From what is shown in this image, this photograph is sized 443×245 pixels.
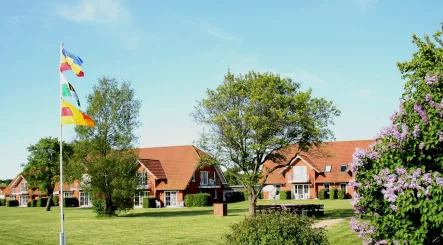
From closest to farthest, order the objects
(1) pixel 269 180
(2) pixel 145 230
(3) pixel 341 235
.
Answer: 1. (3) pixel 341 235
2. (2) pixel 145 230
3. (1) pixel 269 180

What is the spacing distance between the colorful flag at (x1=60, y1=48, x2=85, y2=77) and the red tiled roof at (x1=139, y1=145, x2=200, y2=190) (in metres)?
40.9

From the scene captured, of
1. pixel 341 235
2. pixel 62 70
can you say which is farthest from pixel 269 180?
pixel 62 70

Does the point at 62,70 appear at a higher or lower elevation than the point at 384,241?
higher

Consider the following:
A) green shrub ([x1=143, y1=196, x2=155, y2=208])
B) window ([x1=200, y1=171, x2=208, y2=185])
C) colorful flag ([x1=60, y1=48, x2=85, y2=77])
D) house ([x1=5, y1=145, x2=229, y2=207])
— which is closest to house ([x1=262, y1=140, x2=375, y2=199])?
house ([x1=5, y1=145, x2=229, y2=207])

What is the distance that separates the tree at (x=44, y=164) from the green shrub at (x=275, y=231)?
51781mm

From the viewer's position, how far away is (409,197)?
35.6 ft

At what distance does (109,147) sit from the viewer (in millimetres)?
44875

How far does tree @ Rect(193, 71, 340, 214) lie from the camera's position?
33.3 metres

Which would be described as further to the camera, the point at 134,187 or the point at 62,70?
the point at 134,187

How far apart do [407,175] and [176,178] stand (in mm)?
53347

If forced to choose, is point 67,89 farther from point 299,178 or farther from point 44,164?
point 299,178

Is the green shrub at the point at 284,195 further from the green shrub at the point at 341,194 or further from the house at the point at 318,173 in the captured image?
the green shrub at the point at 341,194

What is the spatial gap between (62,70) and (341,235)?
14.8 m

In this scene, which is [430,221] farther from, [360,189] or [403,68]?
[403,68]
